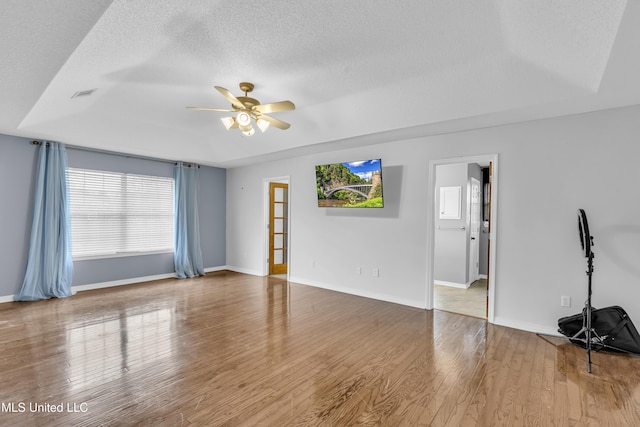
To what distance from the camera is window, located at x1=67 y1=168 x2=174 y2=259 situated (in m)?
5.34

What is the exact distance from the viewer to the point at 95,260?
5.52m

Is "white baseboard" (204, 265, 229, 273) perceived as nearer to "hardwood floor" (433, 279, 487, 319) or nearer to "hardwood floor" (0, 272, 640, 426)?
"hardwood floor" (0, 272, 640, 426)

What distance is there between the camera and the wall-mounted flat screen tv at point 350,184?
4754mm

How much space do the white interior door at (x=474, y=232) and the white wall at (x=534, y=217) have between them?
7.03ft

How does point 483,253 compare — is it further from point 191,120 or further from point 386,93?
point 191,120

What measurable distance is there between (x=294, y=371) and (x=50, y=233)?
187 inches

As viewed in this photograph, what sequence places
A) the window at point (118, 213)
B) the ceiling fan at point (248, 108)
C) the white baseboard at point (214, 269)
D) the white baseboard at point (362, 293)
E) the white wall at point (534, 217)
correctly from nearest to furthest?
the ceiling fan at point (248, 108), the white wall at point (534, 217), the white baseboard at point (362, 293), the window at point (118, 213), the white baseboard at point (214, 269)

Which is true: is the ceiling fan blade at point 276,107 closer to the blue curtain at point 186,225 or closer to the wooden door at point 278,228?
the wooden door at point 278,228

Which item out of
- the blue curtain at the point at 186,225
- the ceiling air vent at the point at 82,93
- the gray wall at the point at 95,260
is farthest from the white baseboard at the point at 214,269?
the ceiling air vent at the point at 82,93

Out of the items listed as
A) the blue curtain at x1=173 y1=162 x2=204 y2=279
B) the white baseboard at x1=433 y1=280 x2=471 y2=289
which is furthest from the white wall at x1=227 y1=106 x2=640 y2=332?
the blue curtain at x1=173 y1=162 x2=204 y2=279

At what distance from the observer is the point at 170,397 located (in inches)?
89.4

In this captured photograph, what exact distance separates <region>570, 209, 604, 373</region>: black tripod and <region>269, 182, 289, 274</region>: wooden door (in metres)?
4.99

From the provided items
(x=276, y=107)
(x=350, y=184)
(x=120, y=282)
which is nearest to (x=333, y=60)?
(x=276, y=107)

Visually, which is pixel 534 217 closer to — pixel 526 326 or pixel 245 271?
pixel 526 326
